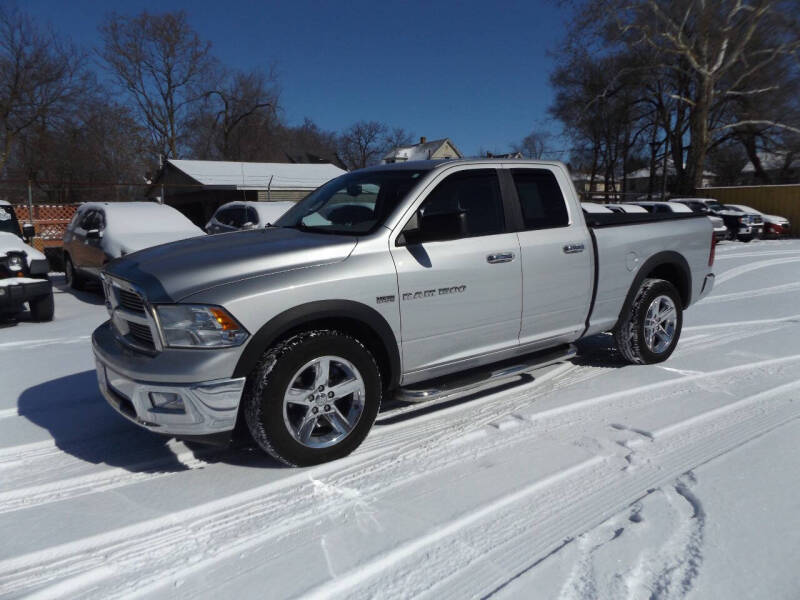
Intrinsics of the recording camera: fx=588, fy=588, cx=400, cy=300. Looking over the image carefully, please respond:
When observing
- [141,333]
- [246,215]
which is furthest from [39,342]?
[246,215]

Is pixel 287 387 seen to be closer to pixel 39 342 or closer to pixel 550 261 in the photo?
pixel 550 261

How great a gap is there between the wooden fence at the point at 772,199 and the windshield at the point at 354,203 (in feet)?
94.6

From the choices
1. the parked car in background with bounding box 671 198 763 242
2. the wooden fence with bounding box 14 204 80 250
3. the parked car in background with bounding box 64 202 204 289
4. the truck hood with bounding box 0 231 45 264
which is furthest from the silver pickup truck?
the parked car in background with bounding box 671 198 763 242

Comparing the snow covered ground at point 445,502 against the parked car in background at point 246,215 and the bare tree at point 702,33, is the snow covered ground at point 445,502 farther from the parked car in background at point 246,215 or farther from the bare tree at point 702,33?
the bare tree at point 702,33

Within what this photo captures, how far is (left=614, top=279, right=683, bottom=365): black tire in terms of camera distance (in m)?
5.28

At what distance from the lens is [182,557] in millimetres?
2658

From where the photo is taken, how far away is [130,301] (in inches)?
136

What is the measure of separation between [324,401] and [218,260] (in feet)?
3.33

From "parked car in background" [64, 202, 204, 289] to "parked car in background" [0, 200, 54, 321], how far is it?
1276 mm

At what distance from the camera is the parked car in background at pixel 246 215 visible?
1168 cm

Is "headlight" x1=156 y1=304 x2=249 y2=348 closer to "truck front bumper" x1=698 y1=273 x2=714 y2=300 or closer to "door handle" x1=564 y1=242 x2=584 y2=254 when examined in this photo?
"door handle" x1=564 y1=242 x2=584 y2=254

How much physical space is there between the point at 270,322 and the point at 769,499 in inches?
108

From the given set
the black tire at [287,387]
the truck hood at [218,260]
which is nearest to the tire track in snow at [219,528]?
the black tire at [287,387]

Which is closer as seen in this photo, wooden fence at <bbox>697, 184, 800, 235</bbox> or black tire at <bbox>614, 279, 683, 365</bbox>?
black tire at <bbox>614, 279, 683, 365</bbox>
